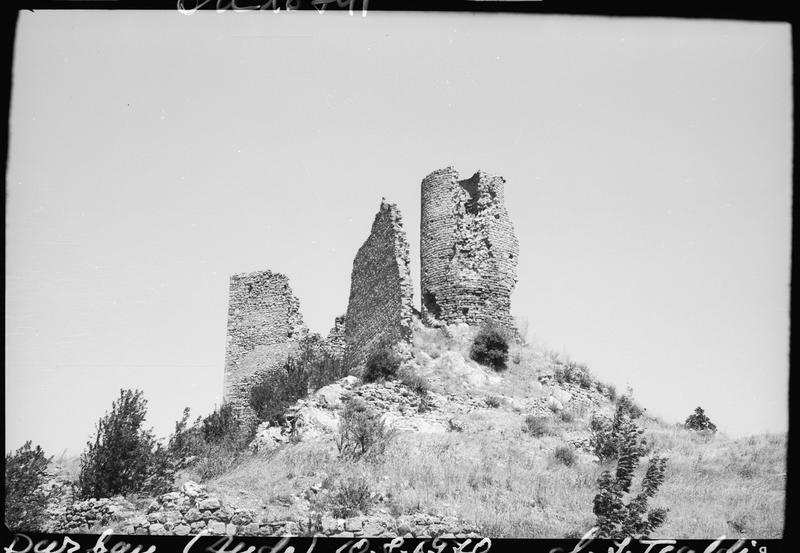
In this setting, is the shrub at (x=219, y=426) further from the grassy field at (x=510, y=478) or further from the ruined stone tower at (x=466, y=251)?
the ruined stone tower at (x=466, y=251)

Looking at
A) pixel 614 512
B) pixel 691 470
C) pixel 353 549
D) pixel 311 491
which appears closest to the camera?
pixel 353 549

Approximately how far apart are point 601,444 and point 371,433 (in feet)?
16.7

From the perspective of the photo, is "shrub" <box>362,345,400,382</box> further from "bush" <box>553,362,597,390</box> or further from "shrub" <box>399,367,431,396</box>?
"bush" <box>553,362,597,390</box>

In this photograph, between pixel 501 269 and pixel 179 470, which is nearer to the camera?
pixel 179 470

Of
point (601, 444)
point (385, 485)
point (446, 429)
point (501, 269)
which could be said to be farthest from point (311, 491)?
point (501, 269)

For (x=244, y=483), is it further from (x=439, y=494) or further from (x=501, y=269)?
(x=501, y=269)

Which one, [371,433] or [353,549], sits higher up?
[371,433]

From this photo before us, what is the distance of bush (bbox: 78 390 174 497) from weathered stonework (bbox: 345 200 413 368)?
7.99 metres

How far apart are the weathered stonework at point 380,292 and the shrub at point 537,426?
3842mm

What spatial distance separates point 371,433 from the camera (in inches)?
643

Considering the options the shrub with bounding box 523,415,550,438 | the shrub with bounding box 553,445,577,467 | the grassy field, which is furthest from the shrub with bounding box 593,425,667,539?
the shrub with bounding box 523,415,550,438

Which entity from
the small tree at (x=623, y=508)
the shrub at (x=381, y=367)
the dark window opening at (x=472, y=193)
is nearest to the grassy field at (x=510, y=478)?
the small tree at (x=623, y=508)

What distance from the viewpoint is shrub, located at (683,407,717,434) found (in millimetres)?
23006

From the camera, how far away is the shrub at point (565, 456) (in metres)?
17.0
